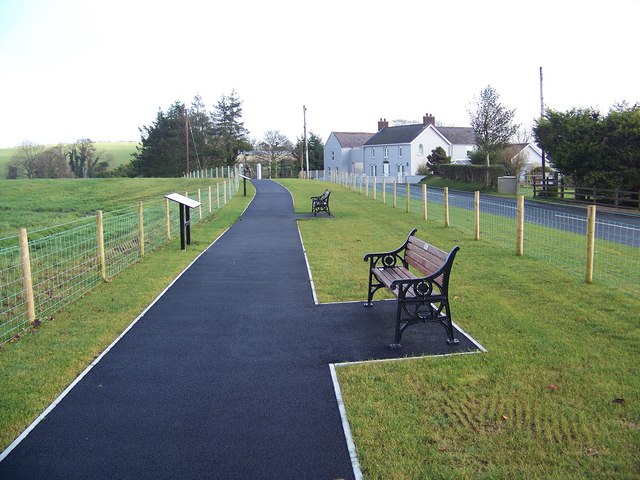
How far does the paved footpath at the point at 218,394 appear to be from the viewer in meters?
3.85

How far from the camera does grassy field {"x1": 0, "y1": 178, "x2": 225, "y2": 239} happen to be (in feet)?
105

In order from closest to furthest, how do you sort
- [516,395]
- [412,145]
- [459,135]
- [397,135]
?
1. [516,395]
2. [412,145]
3. [397,135]
4. [459,135]

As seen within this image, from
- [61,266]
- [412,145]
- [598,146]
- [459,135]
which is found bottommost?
[61,266]

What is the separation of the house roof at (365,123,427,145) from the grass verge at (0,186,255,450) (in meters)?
62.0

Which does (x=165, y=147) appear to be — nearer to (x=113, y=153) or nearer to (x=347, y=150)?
(x=347, y=150)

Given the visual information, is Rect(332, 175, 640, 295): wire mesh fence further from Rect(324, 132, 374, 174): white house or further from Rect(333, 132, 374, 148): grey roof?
Rect(333, 132, 374, 148): grey roof

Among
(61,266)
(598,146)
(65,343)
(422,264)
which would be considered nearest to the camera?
(65,343)

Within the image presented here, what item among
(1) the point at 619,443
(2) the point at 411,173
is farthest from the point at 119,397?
(2) the point at 411,173

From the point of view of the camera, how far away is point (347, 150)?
8300cm

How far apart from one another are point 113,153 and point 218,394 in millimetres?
121303

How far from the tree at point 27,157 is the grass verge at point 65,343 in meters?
96.2

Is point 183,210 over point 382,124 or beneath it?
beneath

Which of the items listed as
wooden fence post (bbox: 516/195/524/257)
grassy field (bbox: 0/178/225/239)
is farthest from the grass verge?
grassy field (bbox: 0/178/225/239)

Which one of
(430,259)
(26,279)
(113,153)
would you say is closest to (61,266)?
(26,279)
